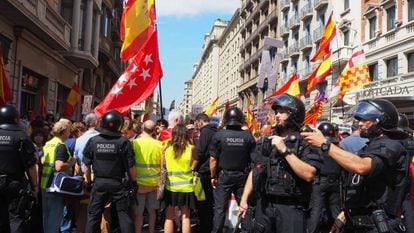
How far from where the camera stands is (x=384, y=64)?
2308 centimetres

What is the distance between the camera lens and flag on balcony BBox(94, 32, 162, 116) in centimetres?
730

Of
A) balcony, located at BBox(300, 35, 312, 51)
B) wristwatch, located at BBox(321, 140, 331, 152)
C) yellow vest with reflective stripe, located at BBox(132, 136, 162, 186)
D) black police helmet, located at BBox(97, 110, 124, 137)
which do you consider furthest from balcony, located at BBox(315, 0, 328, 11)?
wristwatch, located at BBox(321, 140, 331, 152)

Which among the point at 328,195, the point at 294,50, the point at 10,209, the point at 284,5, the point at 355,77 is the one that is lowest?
the point at 10,209

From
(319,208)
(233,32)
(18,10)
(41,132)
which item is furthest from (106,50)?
(233,32)

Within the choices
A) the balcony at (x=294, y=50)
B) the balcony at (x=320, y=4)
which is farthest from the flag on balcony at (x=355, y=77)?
the balcony at (x=294, y=50)

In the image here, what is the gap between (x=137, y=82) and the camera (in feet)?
→ 24.9

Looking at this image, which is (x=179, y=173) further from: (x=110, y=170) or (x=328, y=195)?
(x=328, y=195)

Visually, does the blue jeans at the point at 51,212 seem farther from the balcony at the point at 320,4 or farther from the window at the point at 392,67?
the balcony at the point at 320,4

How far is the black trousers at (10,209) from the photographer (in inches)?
192

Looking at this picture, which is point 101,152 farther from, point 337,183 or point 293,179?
point 337,183

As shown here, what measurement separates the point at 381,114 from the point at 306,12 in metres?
33.1

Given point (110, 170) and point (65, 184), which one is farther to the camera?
point (65, 184)

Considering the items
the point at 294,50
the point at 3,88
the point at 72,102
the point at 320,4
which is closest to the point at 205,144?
the point at 3,88

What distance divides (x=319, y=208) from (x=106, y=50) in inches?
915
